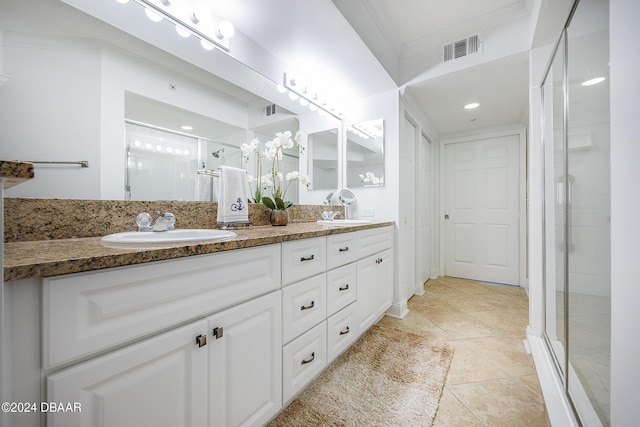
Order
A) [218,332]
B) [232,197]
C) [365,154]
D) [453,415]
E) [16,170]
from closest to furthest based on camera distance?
[16,170], [218,332], [453,415], [232,197], [365,154]

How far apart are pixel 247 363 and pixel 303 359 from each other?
1.21 feet

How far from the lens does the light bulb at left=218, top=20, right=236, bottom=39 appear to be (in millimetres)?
1468

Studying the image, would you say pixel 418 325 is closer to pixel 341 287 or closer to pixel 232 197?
pixel 341 287

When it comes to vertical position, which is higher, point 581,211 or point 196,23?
point 196,23

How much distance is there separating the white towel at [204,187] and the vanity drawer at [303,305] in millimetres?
681

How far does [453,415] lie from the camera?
119cm

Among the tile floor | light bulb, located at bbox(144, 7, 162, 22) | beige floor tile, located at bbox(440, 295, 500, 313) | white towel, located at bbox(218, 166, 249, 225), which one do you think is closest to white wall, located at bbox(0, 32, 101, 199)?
light bulb, located at bbox(144, 7, 162, 22)

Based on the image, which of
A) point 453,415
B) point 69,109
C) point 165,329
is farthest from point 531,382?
point 69,109

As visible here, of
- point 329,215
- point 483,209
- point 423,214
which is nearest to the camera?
point 329,215

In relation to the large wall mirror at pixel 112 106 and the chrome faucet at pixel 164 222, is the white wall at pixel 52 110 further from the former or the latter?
the chrome faucet at pixel 164 222

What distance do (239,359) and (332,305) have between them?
0.62 meters

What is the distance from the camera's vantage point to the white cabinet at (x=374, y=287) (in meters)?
1.74

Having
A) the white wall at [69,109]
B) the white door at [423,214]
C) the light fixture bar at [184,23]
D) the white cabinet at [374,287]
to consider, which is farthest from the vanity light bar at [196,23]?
the white door at [423,214]

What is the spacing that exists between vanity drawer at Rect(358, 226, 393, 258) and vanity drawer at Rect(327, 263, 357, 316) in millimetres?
188
